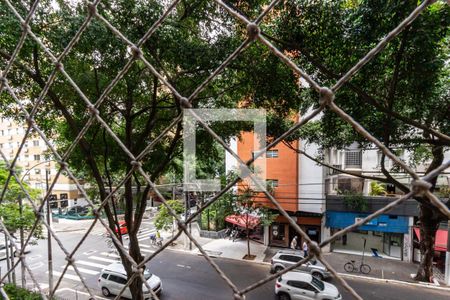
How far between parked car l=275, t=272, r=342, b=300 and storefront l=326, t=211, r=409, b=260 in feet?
12.7

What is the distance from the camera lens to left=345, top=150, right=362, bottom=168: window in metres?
12.1

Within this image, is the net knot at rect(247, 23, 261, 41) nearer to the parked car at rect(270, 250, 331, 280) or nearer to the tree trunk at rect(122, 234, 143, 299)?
the tree trunk at rect(122, 234, 143, 299)

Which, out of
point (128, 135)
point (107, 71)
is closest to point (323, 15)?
point (107, 71)

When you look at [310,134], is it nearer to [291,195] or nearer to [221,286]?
[291,195]

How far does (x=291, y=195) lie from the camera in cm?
1170

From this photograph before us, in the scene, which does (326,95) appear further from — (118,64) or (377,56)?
(118,64)

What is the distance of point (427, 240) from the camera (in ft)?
27.2

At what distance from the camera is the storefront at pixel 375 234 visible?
35.6ft

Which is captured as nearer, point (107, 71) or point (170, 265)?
point (107, 71)

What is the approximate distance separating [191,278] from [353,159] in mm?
8883

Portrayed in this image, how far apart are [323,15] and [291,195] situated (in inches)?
352

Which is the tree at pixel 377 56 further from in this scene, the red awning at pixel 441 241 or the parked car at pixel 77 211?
the parked car at pixel 77 211

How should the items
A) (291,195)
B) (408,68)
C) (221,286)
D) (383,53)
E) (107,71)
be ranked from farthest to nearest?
(291,195) < (221,286) < (107,71) < (383,53) < (408,68)

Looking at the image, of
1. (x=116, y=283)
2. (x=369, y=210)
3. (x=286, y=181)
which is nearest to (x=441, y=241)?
(x=369, y=210)
